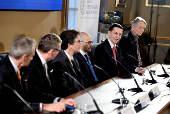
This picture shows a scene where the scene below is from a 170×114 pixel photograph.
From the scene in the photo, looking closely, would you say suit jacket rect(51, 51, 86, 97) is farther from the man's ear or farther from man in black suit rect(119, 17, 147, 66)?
man in black suit rect(119, 17, 147, 66)

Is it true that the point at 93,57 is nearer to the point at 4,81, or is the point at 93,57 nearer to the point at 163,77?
the point at 163,77

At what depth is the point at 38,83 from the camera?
8.88ft

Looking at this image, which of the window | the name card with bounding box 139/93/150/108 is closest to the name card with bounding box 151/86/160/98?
the name card with bounding box 139/93/150/108

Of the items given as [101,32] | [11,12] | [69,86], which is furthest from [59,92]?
[101,32]

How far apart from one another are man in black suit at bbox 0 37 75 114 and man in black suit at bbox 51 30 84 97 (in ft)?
2.17

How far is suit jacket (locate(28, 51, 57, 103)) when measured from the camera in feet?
8.30

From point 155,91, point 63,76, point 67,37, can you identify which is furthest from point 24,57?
point 155,91

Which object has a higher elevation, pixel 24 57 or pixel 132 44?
pixel 24 57

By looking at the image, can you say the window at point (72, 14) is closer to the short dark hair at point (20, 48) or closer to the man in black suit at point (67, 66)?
the man in black suit at point (67, 66)

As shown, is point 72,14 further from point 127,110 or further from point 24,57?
point 127,110

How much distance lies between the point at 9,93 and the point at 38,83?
627 mm

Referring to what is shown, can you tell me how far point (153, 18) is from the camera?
7.66 m

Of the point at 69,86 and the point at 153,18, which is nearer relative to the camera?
the point at 69,86

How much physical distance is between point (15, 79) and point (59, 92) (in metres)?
0.80
